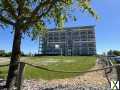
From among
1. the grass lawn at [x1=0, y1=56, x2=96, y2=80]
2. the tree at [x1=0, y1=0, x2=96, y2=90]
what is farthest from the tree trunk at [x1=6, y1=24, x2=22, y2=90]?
the grass lawn at [x1=0, y1=56, x2=96, y2=80]

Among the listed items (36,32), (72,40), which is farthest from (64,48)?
(36,32)

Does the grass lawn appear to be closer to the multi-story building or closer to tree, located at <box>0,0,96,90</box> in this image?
tree, located at <box>0,0,96,90</box>

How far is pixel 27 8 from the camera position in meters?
12.0

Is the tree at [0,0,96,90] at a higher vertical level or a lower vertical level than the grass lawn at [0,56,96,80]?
higher

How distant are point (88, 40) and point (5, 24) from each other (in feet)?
385

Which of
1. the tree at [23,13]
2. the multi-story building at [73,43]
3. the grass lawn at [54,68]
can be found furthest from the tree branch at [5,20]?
the multi-story building at [73,43]

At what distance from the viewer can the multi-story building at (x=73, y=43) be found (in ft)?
417

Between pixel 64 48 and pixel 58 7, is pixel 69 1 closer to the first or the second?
pixel 58 7

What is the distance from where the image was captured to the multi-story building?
12725 cm

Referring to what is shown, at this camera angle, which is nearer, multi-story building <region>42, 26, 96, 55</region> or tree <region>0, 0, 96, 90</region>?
tree <region>0, 0, 96, 90</region>

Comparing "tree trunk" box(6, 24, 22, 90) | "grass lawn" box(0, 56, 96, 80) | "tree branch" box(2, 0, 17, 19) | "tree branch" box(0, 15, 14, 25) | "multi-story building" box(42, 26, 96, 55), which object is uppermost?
"multi-story building" box(42, 26, 96, 55)

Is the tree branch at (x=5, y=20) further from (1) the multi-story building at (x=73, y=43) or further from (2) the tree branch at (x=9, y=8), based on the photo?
(1) the multi-story building at (x=73, y=43)

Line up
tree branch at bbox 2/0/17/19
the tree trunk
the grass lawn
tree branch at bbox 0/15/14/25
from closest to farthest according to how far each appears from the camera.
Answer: tree branch at bbox 2/0/17/19, the tree trunk, tree branch at bbox 0/15/14/25, the grass lawn

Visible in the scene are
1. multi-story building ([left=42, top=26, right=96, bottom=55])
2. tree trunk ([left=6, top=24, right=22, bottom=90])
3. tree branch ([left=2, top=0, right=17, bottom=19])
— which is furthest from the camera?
multi-story building ([left=42, top=26, right=96, bottom=55])
